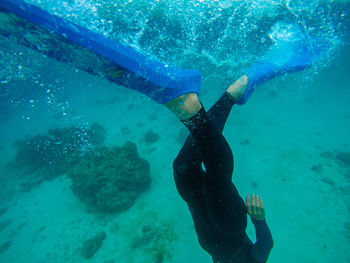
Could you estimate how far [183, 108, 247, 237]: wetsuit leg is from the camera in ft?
5.89

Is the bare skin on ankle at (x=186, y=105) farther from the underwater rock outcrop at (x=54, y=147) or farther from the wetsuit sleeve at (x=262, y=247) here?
the underwater rock outcrop at (x=54, y=147)

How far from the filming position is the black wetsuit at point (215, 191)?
185 centimetres

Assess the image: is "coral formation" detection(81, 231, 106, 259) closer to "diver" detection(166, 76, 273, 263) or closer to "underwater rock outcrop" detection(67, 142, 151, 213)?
"underwater rock outcrop" detection(67, 142, 151, 213)

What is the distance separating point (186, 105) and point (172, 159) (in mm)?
7900

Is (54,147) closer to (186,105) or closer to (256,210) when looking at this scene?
(256,210)

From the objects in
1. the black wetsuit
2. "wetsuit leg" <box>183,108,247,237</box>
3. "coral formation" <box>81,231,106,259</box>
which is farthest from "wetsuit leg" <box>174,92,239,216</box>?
"coral formation" <box>81,231,106,259</box>

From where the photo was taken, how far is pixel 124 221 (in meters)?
6.65

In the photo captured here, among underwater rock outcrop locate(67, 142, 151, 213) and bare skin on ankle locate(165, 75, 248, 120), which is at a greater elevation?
bare skin on ankle locate(165, 75, 248, 120)

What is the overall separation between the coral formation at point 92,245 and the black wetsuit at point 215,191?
4839mm

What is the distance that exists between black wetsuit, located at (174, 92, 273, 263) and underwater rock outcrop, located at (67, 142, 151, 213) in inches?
198

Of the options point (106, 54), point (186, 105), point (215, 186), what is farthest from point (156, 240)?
point (106, 54)

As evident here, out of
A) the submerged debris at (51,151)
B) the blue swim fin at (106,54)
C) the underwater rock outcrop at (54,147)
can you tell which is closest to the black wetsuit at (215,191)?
the blue swim fin at (106,54)

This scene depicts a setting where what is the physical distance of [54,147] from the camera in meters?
13.7

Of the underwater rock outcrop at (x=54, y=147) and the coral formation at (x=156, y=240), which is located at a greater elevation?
the coral formation at (x=156, y=240)
